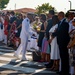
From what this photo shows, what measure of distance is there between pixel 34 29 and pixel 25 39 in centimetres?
245

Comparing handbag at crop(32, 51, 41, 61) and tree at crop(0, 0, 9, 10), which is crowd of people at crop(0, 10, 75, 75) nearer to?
handbag at crop(32, 51, 41, 61)

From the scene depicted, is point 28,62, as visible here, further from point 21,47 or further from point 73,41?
point 73,41

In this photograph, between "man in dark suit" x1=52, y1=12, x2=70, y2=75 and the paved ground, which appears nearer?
"man in dark suit" x1=52, y1=12, x2=70, y2=75

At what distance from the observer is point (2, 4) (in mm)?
102688

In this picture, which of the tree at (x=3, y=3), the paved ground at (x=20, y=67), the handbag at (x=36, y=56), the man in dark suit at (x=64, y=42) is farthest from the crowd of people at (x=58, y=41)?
the tree at (x=3, y=3)

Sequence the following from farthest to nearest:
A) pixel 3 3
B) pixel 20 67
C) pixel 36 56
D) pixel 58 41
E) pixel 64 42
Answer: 1. pixel 3 3
2. pixel 36 56
3. pixel 20 67
4. pixel 58 41
5. pixel 64 42

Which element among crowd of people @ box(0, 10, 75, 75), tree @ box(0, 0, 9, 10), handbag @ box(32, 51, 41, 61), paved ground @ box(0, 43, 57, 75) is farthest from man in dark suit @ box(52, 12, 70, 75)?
tree @ box(0, 0, 9, 10)

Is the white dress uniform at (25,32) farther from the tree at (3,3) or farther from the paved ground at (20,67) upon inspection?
the tree at (3,3)

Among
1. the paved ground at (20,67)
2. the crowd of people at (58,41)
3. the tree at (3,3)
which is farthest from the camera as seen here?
the tree at (3,3)

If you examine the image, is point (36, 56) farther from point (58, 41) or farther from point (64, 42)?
point (64, 42)

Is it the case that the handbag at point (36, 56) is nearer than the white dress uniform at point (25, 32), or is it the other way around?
the white dress uniform at point (25, 32)

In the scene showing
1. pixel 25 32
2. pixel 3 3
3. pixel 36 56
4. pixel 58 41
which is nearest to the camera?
pixel 58 41

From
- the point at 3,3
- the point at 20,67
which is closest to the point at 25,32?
the point at 20,67

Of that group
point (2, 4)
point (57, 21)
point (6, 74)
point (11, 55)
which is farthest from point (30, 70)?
point (2, 4)
